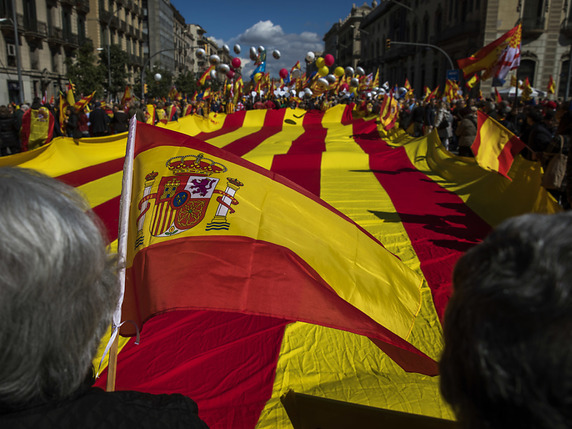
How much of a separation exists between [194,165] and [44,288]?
63.3 inches

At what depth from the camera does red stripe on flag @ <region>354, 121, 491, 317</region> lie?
3748 mm

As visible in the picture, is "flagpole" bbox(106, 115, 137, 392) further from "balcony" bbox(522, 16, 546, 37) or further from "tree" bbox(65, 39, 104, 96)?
"balcony" bbox(522, 16, 546, 37)

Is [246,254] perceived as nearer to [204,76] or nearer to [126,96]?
[126,96]

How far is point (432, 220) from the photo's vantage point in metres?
5.05

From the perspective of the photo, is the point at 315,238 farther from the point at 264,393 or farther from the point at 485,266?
the point at 485,266

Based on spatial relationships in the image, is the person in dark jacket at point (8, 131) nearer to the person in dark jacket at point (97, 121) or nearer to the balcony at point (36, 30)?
the person in dark jacket at point (97, 121)

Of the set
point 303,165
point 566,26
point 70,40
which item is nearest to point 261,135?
point 303,165

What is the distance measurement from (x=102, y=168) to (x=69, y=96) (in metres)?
6.58

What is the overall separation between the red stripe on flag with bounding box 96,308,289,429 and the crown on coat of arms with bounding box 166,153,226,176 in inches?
35.9

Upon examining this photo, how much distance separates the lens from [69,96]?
1227 cm

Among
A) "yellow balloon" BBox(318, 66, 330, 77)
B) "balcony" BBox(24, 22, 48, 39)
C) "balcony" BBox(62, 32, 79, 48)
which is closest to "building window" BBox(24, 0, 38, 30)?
"balcony" BBox(24, 22, 48, 39)

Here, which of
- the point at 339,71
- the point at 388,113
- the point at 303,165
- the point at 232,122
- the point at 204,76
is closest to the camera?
the point at 303,165

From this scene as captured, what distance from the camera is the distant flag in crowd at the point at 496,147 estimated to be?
5.41 m

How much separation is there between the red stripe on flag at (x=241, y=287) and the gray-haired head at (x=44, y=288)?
969 millimetres
